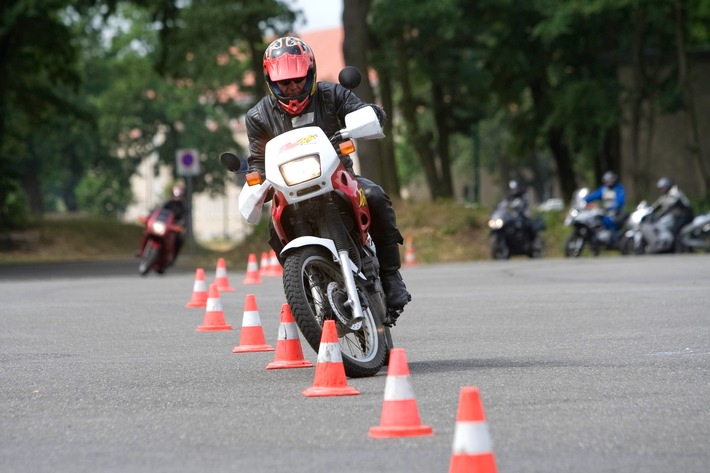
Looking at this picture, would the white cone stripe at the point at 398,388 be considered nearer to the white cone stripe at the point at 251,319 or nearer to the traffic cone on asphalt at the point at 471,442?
the traffic cone on asphalt at the point at 471,442

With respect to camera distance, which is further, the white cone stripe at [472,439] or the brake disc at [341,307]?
the brake disc at [341,307]

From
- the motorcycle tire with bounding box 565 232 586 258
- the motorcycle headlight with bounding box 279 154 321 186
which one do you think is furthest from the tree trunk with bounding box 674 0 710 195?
the motorcycle headlight with bounding box 279 154 321 186

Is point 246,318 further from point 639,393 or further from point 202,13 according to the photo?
point 202,13

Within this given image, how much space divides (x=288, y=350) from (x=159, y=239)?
17.3 metres

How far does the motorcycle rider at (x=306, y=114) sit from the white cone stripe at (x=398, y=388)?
315 centimetres

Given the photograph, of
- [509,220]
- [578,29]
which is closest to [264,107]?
[509,220]

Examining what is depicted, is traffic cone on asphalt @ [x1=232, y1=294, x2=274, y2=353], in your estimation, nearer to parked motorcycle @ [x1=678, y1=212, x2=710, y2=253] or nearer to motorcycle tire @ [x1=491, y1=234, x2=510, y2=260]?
motorcycle tire @ [x1=491, y1=234, x2=510, y2=260]

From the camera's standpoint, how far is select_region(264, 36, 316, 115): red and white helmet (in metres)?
9.34

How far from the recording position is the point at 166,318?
48.9ft

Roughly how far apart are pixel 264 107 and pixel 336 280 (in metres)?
1.26

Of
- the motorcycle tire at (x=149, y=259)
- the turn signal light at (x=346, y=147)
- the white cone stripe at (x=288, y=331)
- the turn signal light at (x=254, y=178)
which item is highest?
the turn signal light at (x=346, y=147)

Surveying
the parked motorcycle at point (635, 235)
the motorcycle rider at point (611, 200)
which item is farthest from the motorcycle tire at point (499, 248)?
the parked motorcycle at point (635, 235)

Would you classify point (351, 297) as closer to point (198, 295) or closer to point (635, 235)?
point (198, 295)

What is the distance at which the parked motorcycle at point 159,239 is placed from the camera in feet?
87.5
